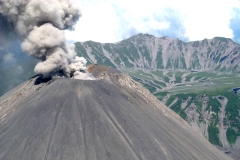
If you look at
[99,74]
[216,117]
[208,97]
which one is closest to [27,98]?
[99,74]

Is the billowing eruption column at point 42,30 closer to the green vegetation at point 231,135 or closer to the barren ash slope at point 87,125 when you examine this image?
the barren ash slope at point 87,125

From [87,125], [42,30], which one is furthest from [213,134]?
[87,125]

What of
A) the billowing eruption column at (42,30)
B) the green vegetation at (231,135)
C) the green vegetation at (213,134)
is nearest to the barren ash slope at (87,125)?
the billowing eruption column at (42,30)

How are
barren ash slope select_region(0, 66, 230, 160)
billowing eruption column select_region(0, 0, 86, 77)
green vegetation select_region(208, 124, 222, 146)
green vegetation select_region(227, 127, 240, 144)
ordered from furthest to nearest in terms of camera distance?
1. green vegetation select_region(227, 127, 240, 144)
2. green vegetation select_region(208, 124, 222, 146)
3. billowing eruption column select_region(0, 0, 86, 77)
4. barren ash slope select_region(0, 66, 230, 160)

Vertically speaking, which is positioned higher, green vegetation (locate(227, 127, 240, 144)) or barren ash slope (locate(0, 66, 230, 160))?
barren ash slope (locate(0, 66, 230, 160))

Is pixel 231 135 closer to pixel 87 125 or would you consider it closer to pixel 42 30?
pixel 42 30

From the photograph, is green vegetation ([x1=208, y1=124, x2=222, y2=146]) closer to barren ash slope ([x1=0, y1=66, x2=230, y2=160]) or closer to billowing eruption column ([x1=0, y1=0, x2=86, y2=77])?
barren ash slope ([x1=0, y1=66, x2=230, y2=160])

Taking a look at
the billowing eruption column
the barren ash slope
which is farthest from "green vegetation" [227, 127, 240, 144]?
the billowing eruption column
